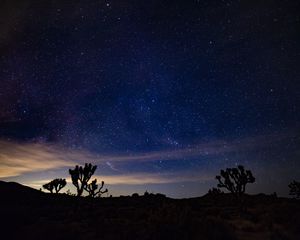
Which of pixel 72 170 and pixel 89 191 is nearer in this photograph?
pixel 72 170

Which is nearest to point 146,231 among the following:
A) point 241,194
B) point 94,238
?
point 94,238

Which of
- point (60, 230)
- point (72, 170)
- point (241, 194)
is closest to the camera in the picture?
point (60, 230)

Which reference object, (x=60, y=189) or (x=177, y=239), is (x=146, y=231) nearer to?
(x=177, y=239)

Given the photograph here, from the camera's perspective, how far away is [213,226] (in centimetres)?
Result: 1206

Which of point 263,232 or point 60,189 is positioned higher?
point 60,189

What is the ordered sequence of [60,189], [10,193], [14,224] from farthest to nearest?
[60,189] → [10,193] → [14,224]

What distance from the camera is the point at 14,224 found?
47.3 feet

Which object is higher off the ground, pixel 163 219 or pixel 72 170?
pixel 72 170

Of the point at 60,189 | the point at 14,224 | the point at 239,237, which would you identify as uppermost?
the point at 60,189

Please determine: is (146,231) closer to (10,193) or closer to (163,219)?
(163,219)

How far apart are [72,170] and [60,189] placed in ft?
56.1

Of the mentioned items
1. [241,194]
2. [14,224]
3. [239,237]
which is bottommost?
[239,237]

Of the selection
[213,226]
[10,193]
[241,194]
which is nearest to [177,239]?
[213,226]

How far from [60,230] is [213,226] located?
25.1 ft
